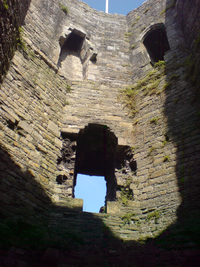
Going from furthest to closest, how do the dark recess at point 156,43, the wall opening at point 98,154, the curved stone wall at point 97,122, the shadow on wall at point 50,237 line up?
the dark recess at point 156,43 → the wall opening at point 98,154 → the curved stone wall at point 97,122 → the shadow on wall at point 50,237

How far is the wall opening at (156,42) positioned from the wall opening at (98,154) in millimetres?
4397

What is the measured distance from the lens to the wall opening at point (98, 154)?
6836 millimetres

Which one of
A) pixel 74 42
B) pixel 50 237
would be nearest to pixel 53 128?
pixel 50 237

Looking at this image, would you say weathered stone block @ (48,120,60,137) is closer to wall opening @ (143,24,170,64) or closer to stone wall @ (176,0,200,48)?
stone wall @ (176,0,200,48)

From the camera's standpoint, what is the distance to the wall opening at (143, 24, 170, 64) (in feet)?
31.9

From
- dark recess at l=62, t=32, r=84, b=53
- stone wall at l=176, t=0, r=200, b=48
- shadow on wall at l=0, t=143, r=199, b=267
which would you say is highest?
dark recess at l=62, t=32, r=84, b=53

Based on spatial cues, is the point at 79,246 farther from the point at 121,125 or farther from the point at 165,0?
the point at 165,0

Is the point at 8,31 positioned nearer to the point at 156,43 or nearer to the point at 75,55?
the point at 75,55

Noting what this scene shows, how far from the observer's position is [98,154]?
25.4 ft

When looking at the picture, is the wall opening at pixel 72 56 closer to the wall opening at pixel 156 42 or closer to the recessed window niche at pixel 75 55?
the recessed window niche at pixel 75 55

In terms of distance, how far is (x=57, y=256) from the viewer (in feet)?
13.0

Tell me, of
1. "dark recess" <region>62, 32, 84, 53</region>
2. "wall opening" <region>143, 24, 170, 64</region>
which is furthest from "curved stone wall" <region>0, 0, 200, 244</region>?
"dark recess" <region>62, 32, 84, 53</region>

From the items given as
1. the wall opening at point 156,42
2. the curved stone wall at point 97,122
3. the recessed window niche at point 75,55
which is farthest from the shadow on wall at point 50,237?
the wall opening at point 156,42

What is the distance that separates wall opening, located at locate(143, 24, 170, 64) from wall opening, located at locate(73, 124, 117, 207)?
4.40 meters
